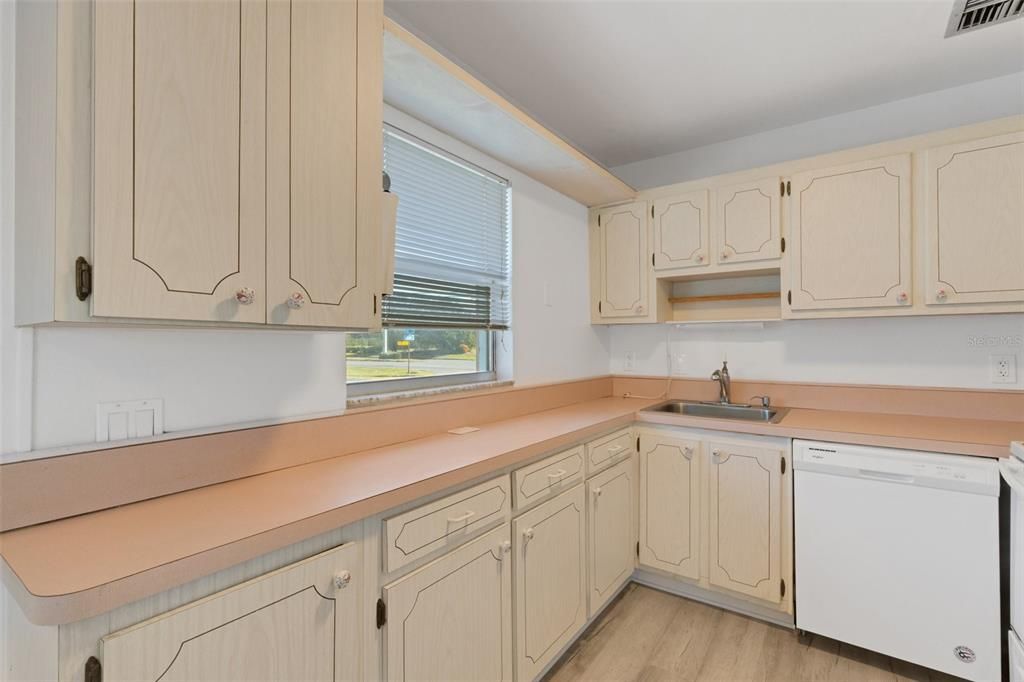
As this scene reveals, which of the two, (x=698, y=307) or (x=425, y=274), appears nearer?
(x=425, y=274)

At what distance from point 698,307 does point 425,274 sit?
5.75 ft

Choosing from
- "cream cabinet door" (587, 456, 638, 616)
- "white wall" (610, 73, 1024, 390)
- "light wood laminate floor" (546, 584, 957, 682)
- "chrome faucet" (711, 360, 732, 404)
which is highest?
"white wall" (610, 73, 1024, 390)

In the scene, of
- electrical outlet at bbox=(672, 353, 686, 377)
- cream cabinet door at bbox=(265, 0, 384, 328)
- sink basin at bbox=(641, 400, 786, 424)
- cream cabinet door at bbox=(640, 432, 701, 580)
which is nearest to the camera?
cream cabinet door at bbox=(265, 0, 384, 328)

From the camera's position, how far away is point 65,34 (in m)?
0.80

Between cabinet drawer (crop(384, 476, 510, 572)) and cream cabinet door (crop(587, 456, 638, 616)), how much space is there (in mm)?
664

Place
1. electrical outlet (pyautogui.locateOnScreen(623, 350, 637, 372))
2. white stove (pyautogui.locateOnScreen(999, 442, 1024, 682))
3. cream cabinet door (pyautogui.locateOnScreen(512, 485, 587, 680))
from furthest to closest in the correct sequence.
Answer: electrical outlet (pyautogui.locateOnScreen(623, 350, 637, 372)) → cream cabinet door (pyautogui.locateOnScreen(512, 485, 587, 680)) → white stove (pyautogui.locateOnScreen(999, 442, 1024, 682))

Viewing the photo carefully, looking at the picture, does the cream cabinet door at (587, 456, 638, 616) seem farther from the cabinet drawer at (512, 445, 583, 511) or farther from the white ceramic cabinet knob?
the white ceramic cabinet knob

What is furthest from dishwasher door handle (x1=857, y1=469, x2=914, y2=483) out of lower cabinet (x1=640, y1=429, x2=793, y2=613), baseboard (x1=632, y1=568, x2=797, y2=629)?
baseboard (x1=632, y1=568, x2=797, y2=629)

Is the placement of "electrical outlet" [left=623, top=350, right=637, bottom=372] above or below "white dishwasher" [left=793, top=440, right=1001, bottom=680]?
above

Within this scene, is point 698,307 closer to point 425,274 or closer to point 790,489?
point 790,489

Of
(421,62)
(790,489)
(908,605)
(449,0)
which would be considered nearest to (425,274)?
(421,62)

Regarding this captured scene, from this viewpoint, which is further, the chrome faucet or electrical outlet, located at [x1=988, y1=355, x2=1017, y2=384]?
the chrome faucet

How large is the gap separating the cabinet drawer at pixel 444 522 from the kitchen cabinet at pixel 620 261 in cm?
166

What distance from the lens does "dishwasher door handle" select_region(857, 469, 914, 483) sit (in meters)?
1.80
